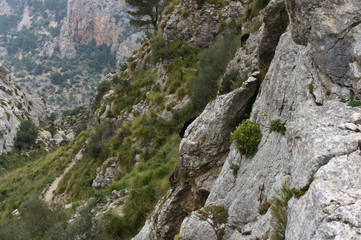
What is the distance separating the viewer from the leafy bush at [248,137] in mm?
4678

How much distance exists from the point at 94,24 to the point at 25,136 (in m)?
147

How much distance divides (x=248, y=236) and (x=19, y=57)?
183 m

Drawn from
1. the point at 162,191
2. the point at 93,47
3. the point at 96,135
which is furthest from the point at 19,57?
the point at 162,191

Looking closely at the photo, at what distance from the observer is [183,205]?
643 cm

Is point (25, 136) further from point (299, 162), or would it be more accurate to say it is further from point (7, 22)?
point (7, 22)

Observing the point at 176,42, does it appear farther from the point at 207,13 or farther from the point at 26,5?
the point at 26,5

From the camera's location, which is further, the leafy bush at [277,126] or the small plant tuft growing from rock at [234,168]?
the small plant tuft growing from rock at [234,168]

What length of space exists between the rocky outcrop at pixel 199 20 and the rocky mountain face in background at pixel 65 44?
337ft

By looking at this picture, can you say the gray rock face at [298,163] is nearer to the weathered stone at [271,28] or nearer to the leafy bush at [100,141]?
the weathered stone at [271,28]

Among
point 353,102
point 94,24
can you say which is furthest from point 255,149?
point 94,24

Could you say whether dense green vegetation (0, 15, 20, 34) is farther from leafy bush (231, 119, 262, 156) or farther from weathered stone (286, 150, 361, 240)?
weathered stone (286, 150, 361, 240)

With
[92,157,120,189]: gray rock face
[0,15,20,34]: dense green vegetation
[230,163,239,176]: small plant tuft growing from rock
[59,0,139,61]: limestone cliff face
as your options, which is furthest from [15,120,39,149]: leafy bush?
[0,15,20,34]: dense green vegetation

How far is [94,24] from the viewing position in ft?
510

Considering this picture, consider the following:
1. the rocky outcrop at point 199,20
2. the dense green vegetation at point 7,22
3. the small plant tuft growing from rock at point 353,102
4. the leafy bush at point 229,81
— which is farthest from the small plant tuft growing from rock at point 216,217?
the dense green vegetation at point 7,22
